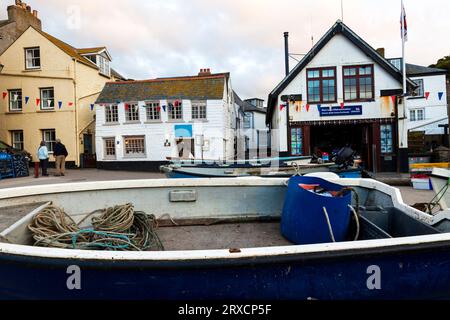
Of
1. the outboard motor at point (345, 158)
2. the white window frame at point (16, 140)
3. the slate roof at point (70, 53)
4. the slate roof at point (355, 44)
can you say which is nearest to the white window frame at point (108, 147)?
the slate roof at point (70, 53)

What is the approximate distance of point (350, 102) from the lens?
16797mm

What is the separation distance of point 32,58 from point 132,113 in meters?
9.16

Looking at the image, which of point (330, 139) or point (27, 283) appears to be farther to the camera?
point (330, 139)

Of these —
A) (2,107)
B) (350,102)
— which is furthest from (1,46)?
(350,102)

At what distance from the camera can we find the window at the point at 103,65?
25.7 metres

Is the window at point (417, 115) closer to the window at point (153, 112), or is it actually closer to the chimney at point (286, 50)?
the chimney at point (286, 50)

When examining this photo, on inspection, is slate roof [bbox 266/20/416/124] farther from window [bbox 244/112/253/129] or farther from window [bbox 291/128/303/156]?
window [bbox 244/112/253/129]

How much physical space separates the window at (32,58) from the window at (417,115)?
115 ft

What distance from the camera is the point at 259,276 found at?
2.08 meters

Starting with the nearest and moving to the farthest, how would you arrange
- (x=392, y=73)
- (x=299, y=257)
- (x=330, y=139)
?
(x=299, y=257)
(x=392, y=73)
(x=330, y=139)

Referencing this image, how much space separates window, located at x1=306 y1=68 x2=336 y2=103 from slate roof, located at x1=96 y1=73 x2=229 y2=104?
6079 mm

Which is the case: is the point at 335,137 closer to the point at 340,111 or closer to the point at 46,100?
the point at 340,111

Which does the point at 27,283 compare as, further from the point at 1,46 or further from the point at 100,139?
the point at 1,46
